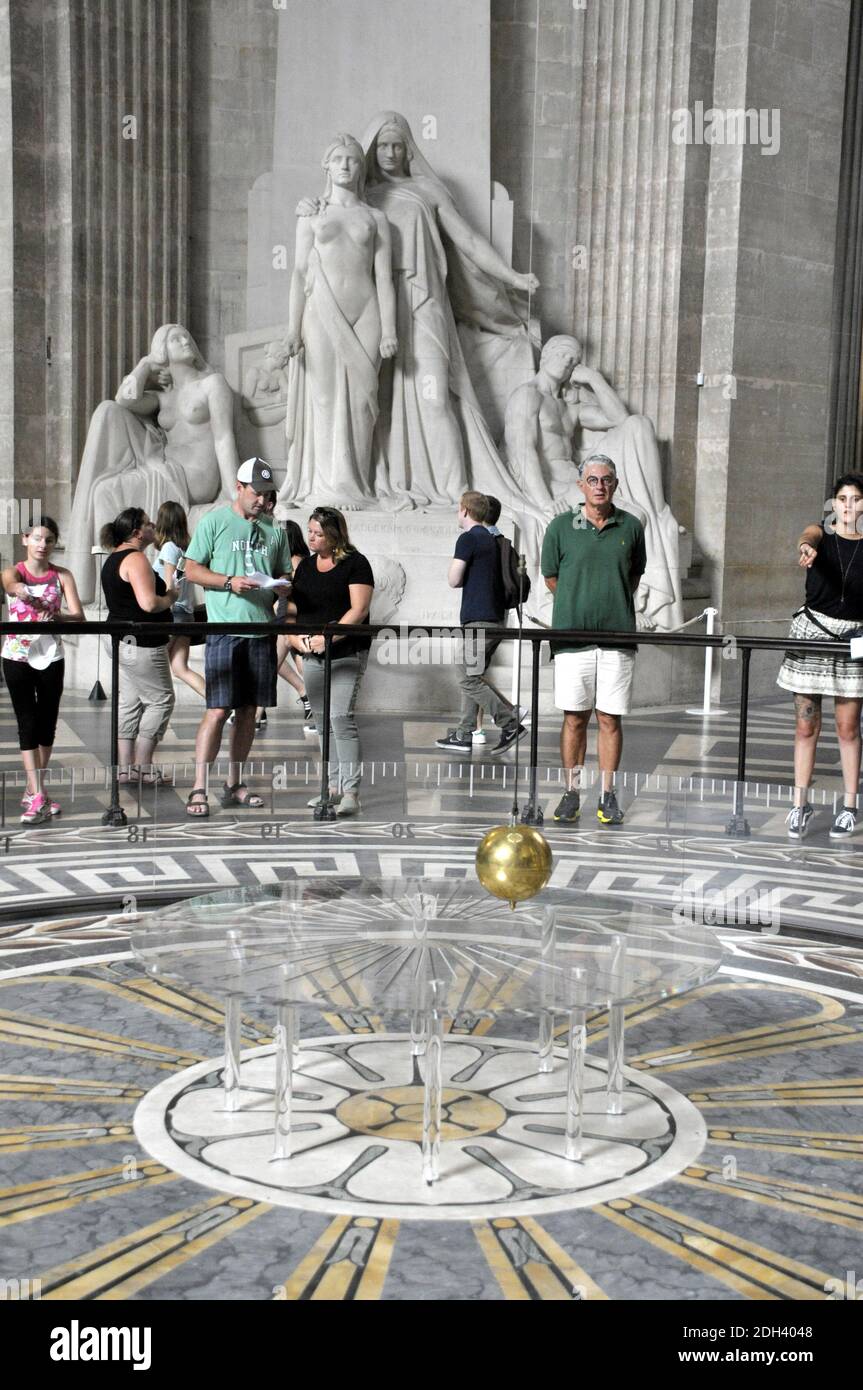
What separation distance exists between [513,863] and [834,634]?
3.88 metres

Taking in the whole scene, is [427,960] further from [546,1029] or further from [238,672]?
[238,672]

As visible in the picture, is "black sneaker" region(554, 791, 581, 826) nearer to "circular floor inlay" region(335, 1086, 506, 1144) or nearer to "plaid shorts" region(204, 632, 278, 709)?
"plaid shorts" region(204, 632, 278, 709)

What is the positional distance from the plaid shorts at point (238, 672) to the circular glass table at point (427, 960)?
256 centimetres

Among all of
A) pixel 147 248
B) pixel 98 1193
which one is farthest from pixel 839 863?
pixel 147 248

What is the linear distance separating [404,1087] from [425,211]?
32.0 ft

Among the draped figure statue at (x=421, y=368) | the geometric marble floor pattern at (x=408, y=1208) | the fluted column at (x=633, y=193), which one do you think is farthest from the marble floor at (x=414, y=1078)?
the fluted column at (x=633, y=193)

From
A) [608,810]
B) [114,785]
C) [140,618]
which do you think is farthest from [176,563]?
[608,810]

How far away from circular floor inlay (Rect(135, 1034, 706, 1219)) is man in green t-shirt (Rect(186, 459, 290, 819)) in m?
3.01

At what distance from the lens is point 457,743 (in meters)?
9.26

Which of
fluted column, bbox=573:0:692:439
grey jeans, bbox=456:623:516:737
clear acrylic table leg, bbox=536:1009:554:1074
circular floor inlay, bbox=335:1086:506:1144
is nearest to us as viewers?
circular floor inlay, bbox=335:1086:506:1144

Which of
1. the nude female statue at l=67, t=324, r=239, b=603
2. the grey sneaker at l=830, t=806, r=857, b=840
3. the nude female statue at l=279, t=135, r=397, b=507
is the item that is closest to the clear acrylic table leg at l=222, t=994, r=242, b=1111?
the grey sneaker at l=830, t=806, r=857, b=840

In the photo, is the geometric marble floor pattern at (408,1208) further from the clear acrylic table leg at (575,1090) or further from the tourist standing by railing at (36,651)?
the tourist standing by railing at (36,651)

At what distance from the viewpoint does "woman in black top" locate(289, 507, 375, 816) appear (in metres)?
7.21
